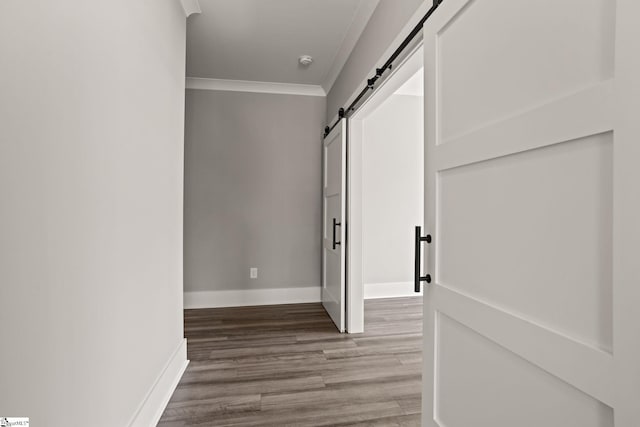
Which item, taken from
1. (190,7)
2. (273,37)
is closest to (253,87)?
(273,37)

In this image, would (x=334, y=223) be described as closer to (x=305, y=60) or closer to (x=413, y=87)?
(x=305, y=60)

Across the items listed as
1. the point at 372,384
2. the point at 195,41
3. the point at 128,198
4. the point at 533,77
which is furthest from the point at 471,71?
the point at 195,41

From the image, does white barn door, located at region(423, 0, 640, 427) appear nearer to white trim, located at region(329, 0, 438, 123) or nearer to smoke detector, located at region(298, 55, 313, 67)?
white trim, located at region(329, 0, 438, 123)

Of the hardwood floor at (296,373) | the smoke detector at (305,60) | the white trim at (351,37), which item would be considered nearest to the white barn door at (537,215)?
the hardwood floor at (296,373)

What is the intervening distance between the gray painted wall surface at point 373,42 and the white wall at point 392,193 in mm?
1067

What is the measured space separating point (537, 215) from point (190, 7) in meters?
2.45

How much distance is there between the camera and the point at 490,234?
3.19ft

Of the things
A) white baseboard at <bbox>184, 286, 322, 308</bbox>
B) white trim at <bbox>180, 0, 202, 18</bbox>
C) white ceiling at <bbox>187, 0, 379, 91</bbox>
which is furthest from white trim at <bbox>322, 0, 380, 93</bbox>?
white baseboard at <bbox>184, 286, 322, 308</bbox>

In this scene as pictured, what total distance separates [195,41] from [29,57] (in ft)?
7.22

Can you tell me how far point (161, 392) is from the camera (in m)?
1.71

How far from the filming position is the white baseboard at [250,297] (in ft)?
11.6

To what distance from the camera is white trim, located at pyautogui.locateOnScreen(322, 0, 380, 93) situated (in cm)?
219

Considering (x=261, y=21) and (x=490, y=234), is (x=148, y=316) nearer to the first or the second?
(x=490, y=234)

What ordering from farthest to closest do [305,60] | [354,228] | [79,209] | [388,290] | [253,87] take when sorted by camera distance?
1. [388,290]
2. [253,87]
3. [305,60]
4. [354,228]
5. [79,209]
